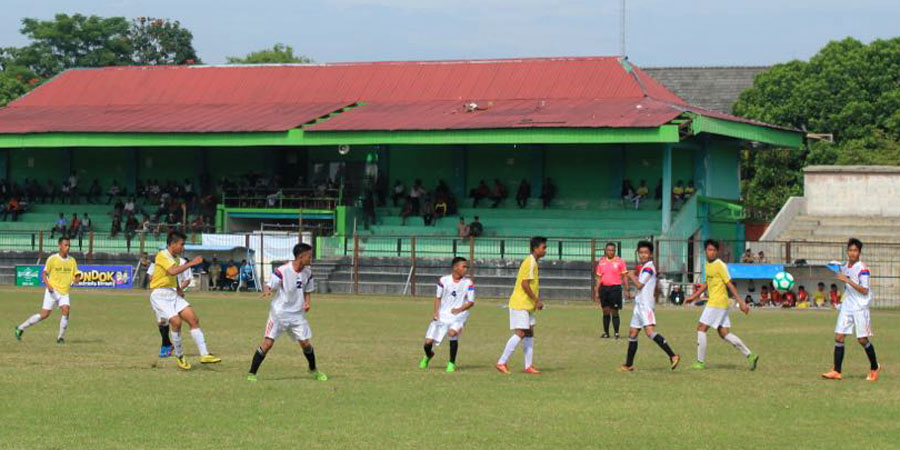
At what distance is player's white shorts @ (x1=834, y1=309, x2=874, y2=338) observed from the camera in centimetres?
1870

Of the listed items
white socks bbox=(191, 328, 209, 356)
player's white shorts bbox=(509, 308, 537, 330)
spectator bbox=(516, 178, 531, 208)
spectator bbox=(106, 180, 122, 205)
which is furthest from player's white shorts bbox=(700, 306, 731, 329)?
spectator bbox=(106, 180, 122, 205)

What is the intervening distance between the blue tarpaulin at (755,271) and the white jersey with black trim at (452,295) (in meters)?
23.3

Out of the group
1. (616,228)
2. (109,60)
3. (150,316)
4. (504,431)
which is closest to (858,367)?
(504,431)

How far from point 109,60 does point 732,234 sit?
5879 cm

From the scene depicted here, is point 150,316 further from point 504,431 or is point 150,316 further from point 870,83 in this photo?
point 870,83

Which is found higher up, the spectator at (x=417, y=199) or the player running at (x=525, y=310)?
the spectator at (x=417, y=199)

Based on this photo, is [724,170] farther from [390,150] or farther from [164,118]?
[164,118]

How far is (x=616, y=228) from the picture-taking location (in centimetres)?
5025

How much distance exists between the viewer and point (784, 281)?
1634 inches

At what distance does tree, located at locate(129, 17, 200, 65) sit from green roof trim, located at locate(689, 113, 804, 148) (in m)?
61.5

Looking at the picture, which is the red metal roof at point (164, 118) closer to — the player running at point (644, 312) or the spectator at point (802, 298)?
the spectator at point (802, 298)

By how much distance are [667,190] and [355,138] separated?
11.2 m

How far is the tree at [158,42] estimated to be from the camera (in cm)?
10675

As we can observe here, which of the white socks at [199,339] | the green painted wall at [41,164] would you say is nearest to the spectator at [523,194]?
the green painted wall at [41,164]
